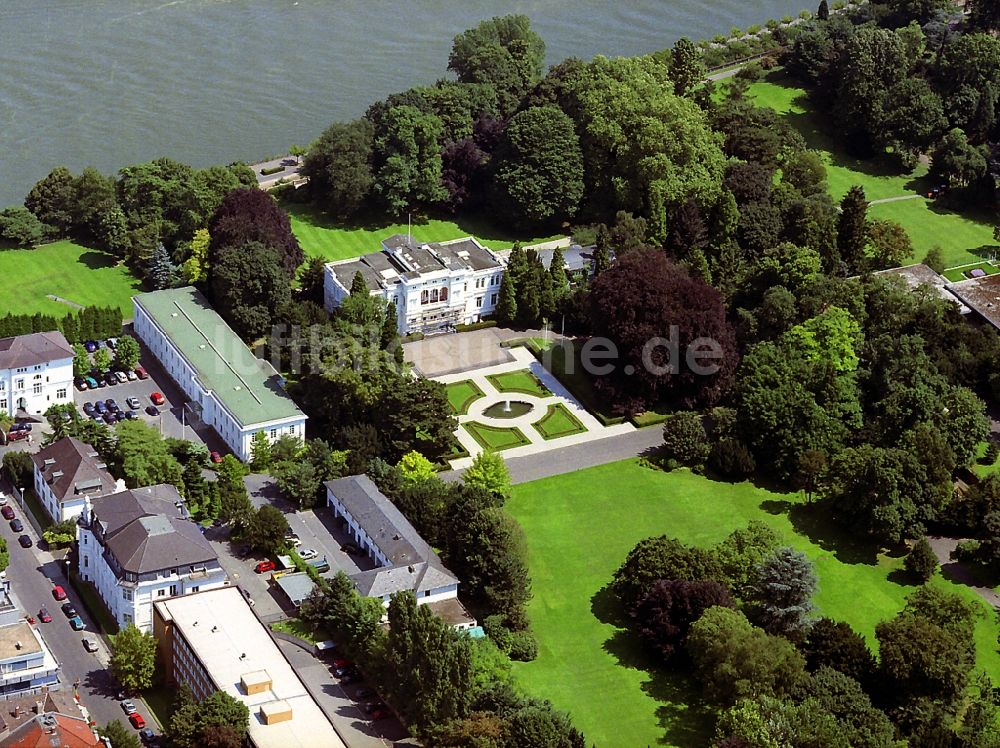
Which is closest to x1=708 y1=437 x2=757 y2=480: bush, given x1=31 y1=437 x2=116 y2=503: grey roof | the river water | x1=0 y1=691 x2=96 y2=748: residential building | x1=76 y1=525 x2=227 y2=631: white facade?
x1=76 y1=525 x2=227 y2=631: white facade

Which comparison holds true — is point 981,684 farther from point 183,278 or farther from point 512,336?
point 183,278

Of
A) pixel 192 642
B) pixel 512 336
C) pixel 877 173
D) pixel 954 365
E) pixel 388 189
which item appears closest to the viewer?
pixel 192 642

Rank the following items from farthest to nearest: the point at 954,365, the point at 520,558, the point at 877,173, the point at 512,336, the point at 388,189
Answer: the point at 877,173
the point at 388,189
the point at 512,336
the point at 954,365
the point at 520,558

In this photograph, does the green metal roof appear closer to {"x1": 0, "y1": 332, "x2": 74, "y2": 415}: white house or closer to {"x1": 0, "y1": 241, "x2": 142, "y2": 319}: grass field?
{"x1": 0, "y1": 241, "x2": 142, "y2": 319}: grass field

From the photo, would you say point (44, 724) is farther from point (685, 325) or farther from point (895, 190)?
point (895, 190)

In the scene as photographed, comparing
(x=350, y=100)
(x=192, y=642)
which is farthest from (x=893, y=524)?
(x=350, y=100)

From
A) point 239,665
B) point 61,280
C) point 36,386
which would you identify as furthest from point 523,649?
point 61,280
